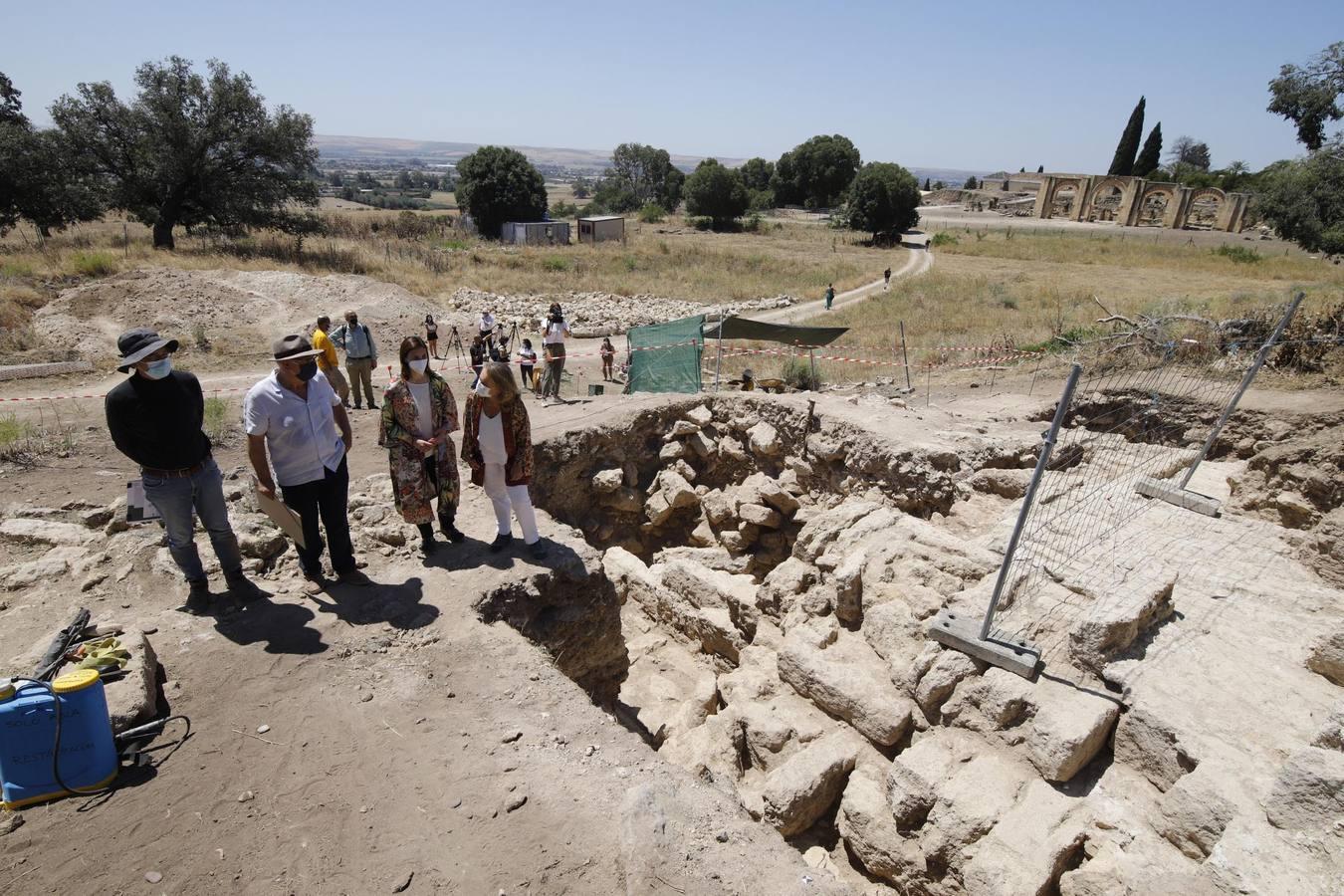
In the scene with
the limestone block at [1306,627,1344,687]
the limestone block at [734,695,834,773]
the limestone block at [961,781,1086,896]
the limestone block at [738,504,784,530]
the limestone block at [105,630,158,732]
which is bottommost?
the limestone block at [738,504,784,530]

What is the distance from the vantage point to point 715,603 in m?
7.87

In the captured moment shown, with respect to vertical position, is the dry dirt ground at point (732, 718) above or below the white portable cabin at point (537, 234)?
below

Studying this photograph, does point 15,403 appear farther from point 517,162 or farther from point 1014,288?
point 517,162

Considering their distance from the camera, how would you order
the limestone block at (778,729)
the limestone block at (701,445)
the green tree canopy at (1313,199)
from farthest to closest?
the green tree canopy at (1313,199), the limestone block at (701,445), the limestone block at (778,729)

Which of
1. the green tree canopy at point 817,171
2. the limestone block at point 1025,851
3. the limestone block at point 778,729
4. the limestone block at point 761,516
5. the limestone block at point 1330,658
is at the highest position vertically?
the green tree canopy at point 817,171

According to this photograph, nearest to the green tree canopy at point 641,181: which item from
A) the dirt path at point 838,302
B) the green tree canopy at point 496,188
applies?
the green tree canopy at point 496,188

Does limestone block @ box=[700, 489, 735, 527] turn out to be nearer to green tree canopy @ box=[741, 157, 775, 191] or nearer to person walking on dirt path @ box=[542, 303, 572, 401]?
person walking on dirt path @ box=[542, 303, 572, 401]

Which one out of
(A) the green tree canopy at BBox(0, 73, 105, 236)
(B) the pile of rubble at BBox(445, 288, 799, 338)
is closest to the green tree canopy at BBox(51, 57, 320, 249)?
(A) the green tree canopy at BBox(0, 73, 105, 236)

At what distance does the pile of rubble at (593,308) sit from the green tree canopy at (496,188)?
2002cm

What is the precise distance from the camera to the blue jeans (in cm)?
456

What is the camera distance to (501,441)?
17.9ft

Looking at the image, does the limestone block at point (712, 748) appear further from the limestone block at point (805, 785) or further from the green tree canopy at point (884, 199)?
the green tree canopy at point (884, 199)

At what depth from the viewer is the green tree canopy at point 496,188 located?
4481 cm

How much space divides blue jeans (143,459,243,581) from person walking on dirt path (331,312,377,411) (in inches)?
263
